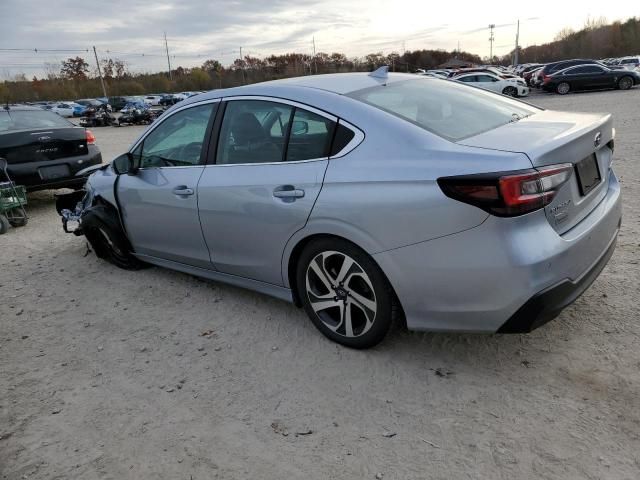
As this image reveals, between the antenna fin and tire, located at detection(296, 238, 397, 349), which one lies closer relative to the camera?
tire, located at detection(296, 238, 397, 349)

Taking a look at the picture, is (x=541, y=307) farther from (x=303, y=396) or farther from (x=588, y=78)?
(x=588, y=78)

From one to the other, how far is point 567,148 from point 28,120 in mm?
7764

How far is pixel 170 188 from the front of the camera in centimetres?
387

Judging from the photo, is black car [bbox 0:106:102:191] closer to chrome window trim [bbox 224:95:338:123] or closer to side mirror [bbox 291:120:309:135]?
chrome window trim [bbox 224:95:338:123]

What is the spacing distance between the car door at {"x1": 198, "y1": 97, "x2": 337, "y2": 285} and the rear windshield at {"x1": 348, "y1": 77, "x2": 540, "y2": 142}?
414 mm

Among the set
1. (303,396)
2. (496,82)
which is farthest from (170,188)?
(496,82)

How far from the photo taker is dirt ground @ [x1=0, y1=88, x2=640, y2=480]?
2281 millimetres

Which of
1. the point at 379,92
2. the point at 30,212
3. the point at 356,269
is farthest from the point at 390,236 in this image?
the point at 30,212

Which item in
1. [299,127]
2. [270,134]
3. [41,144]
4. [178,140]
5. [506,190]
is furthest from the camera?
[41,144]

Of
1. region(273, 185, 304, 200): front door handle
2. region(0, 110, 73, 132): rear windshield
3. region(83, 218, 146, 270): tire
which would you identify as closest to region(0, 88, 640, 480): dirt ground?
region(83, 218, 146, 270): tire

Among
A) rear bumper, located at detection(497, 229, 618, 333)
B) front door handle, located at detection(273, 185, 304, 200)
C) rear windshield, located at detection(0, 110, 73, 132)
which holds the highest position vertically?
rear windshield, located at detection(0, 110, 73, 132)

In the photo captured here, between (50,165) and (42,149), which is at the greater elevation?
(42,149)

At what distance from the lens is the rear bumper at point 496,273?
7.70ft

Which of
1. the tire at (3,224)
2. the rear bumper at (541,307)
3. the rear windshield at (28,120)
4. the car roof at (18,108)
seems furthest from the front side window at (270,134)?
the car roof at (18,108)
